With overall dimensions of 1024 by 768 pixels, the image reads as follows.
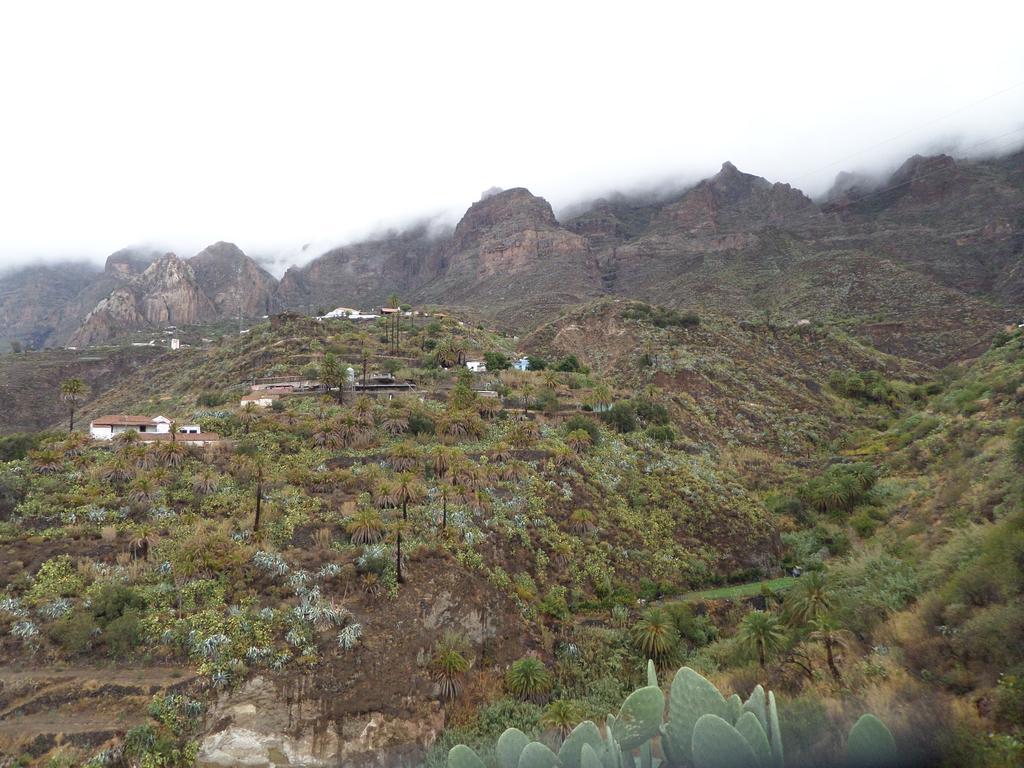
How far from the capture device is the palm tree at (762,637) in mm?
13391

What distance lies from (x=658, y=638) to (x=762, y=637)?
12.6ft

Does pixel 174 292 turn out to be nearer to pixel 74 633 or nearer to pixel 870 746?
pixel 74 633

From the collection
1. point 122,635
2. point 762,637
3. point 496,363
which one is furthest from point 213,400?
point 762,637

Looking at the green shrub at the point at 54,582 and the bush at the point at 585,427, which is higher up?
the green shrub at the point at 54,582

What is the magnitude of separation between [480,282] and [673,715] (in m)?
115

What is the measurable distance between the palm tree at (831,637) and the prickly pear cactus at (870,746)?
8.34 m

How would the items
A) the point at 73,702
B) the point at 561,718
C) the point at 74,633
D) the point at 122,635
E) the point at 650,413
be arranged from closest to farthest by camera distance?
the point at 561,718 < the point at 73,702 < the point at 74,633 < the point at 122,635 < the point at 650,413

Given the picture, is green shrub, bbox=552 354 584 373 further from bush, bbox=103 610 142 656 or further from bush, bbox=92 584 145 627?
bush, bbox=103 610 142 656

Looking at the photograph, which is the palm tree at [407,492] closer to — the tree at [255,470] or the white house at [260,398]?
the tree at [255,470]

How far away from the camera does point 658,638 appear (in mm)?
16547

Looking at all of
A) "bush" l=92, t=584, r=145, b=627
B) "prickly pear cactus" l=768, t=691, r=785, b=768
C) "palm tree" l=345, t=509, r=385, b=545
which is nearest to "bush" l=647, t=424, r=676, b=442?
"palm tree" l=345, t=509, r=385, b=545

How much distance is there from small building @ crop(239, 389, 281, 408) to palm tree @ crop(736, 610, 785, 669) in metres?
30.3

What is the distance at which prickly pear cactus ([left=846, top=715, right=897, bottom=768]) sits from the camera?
11.4 feet

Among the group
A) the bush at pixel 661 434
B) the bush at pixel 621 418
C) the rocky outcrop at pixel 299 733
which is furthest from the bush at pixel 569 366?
the rocky outcrop at pixel 299 733
